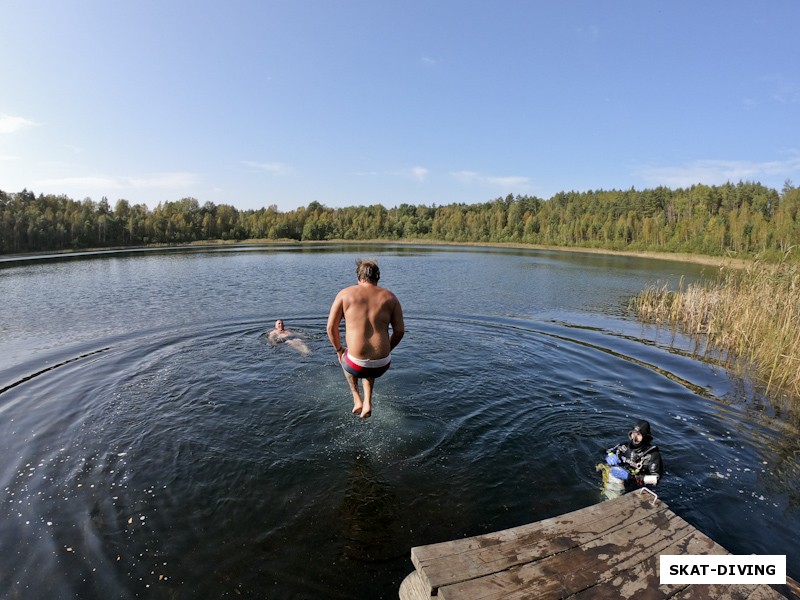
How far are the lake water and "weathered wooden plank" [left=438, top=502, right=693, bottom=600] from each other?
1383 millimetres

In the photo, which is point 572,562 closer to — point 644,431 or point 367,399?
point 644,431

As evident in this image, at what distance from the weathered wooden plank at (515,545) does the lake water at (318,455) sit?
1057mm

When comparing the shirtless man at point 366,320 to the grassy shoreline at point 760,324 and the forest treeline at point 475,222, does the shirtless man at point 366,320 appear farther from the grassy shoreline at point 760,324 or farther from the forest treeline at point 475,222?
the forest treeline at point 475,222

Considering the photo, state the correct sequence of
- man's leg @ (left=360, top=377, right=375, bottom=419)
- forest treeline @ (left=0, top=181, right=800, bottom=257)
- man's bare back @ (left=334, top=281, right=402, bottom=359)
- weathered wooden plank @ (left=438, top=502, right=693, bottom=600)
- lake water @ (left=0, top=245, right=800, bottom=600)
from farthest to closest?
forest treeline @ (left=0, top=181, right=800, bottom=257), man's leg @ (left=360, top=377, right=375, bottom=419), man's bare back @ (left=334, top=281, right=402, bottom=359), lake water @ (left=0, top=245, right=800, bottom=600), weathered wooden plank @ (left=438, top=502, right=693, bottom=600)

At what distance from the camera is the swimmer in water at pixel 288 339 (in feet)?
46.1

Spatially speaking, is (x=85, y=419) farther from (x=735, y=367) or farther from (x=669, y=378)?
(x=735, y=367)

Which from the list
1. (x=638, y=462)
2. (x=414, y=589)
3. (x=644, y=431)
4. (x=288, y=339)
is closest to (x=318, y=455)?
(x=414, y=589)

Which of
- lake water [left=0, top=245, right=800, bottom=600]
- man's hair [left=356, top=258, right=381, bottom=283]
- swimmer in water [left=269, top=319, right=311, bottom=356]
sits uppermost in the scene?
man's hair [left=356, top=258, right=381, bottom=283]

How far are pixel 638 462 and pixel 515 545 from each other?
317 centimetres

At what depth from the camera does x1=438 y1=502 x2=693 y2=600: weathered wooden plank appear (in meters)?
3.75

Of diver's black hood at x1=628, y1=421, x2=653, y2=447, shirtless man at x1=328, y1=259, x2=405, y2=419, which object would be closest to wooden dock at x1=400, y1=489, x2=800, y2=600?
diver's black hood at x1=628, y1=421, x2=653, y2=447

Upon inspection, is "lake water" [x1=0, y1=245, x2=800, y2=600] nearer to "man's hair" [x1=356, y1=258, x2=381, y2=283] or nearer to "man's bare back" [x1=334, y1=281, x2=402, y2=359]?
"man's bare back" [x1=334, y1=281, x2=402, y2=359]

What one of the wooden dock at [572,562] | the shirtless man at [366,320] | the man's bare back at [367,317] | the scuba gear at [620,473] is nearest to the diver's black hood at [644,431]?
the scuba gear at [620,473]

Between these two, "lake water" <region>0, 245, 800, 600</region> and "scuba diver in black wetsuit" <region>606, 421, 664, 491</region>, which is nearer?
"lake water" <region>0, 245, 800, 600</region>
